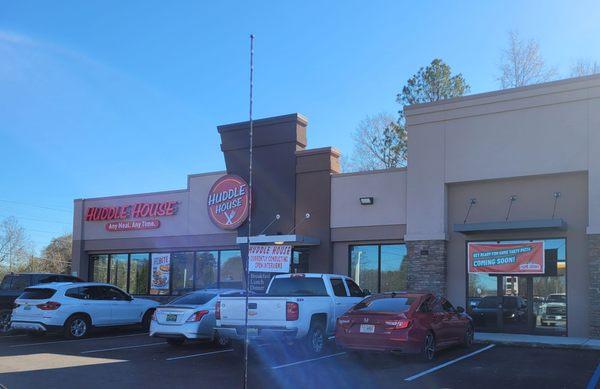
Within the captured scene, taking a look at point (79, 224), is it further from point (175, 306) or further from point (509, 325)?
point (509, 325)

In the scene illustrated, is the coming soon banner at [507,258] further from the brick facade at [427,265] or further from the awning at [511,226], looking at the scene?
the brick facade at [427,265]

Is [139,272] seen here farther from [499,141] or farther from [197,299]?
[499,141]

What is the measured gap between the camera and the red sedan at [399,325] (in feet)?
37.3

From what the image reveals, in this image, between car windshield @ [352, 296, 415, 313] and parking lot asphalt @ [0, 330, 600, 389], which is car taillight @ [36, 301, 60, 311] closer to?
parking lot asphalt @ [0, 330, 600, 389]

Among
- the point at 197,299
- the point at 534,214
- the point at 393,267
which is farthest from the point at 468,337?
the point at 197,299

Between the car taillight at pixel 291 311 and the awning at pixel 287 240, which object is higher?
the awning at pixel 287 240

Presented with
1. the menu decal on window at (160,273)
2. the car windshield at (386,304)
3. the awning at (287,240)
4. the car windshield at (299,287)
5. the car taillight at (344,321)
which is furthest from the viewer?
the menu decal on window at (160,273)

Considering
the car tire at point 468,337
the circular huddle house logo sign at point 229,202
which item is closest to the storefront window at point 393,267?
the car tire at point 468,337

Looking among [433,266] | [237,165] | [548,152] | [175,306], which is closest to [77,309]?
[175,306]

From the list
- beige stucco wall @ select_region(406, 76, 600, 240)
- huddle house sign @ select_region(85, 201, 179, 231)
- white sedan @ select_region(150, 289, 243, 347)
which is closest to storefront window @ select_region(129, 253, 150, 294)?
huddle house sign @ select_region(85, 201, 179, 231)

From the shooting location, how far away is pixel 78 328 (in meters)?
16.8

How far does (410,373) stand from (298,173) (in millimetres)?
12436

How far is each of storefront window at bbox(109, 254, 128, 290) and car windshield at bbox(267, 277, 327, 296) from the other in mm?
15173

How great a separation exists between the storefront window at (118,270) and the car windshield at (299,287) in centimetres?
1517
